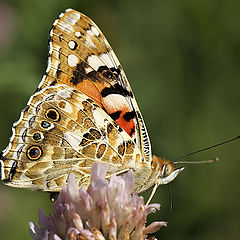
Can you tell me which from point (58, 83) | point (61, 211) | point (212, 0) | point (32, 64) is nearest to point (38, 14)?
point (32, 64)

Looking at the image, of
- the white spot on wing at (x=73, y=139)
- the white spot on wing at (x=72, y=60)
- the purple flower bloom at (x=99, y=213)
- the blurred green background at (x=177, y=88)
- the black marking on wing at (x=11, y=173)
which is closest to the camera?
the purple flower bloom at (x=99, y=213)

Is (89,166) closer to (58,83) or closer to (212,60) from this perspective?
(58,83)

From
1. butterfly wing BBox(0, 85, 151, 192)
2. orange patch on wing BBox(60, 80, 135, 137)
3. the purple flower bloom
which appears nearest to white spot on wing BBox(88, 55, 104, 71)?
orange patch on wing BBox(60, 80, 135, 137)

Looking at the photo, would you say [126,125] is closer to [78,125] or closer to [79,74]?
[78,125]

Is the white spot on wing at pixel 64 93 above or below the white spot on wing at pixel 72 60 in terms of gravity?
below

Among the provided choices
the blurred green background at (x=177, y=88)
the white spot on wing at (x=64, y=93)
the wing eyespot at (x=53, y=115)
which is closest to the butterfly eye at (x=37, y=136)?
the wing eyespot at (x=53, y=115)

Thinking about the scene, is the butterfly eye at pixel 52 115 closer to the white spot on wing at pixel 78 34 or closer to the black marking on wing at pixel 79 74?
the black marking on wing at pixel 79 74
